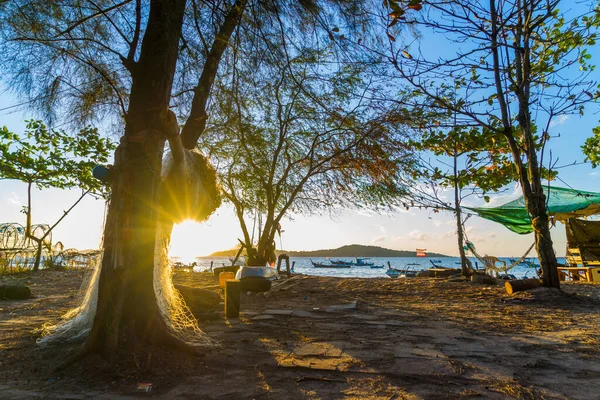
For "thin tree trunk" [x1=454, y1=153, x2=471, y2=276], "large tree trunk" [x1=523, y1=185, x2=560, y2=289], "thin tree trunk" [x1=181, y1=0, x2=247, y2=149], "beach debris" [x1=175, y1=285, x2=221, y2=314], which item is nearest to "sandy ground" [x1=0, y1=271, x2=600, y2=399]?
"beach debris" [x1=175, y1=285, x2=221, y2=314]

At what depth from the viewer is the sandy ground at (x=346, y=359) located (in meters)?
2.27

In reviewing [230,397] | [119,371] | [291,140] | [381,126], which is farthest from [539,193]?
[119,371]

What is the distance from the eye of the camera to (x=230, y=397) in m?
2.18

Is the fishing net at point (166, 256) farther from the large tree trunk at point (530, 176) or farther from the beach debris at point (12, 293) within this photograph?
the large tree trunk at point (530, 176)

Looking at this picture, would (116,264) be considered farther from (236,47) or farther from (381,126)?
(381,126)

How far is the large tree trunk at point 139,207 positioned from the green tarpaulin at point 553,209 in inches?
412

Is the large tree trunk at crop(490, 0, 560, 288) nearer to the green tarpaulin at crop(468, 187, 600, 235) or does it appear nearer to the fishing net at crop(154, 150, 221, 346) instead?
the green tarpaulin at crop(468, 187, 600, 235)

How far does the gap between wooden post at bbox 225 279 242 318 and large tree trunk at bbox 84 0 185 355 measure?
1745mm

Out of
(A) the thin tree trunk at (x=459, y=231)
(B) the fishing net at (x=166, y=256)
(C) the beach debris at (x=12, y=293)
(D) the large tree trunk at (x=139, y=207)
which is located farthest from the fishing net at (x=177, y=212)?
(A) the thin tree trunk at (x=459, y=231)

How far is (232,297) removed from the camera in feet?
15.6

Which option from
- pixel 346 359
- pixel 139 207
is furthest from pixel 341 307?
pixel 139 207

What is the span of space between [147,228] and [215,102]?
3.03 m

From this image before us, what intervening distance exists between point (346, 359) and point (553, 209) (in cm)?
1140

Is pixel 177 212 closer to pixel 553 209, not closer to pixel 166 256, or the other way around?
pixel 166 256
